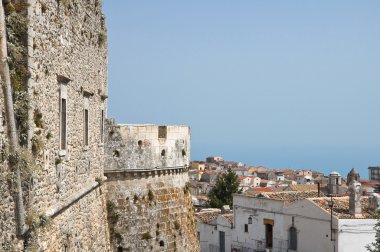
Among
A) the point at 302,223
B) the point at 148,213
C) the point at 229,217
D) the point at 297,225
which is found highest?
the point at 148,213

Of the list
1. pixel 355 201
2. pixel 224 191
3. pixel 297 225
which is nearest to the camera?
→ pixel 355 201

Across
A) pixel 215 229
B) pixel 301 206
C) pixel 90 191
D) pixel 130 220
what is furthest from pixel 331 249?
pixel 90 191

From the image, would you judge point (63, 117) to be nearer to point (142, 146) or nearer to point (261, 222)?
point (142, 146)

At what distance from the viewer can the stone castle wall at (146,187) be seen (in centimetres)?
1841

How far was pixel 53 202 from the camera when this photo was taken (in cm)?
1120

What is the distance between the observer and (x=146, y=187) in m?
19.2

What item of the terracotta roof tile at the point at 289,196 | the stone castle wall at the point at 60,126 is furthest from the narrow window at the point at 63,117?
the terracotta roof tile at the point at 289,196

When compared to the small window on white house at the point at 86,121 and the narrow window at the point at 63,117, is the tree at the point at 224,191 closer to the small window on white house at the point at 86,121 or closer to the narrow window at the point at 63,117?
the small window on white house at the point at 86,121

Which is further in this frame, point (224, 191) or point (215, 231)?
point (224, 191)

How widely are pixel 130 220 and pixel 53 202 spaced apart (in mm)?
7602

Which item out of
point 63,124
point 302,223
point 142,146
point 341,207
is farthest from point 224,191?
point 63,124

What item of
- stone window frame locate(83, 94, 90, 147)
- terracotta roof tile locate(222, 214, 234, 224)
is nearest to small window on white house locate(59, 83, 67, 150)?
stone window frame locate(83, 94, 90, 147)

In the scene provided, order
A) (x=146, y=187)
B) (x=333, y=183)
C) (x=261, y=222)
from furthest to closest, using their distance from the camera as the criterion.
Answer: (x=333, y=183) < (x=261, y=222) < (x=146, y=187)

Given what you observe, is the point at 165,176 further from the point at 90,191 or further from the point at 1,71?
the point at 1,71
